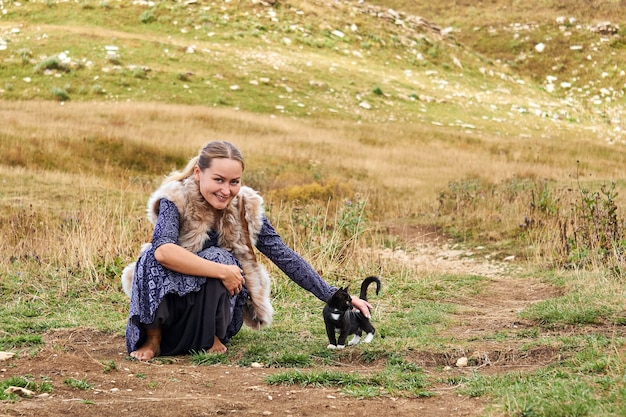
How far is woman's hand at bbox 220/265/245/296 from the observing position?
5.70 meters

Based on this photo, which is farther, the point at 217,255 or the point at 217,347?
the point at 217,347

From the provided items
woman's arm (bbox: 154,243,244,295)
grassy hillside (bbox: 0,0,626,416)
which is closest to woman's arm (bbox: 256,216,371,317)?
grassy hillside (bbox: 0,0,626,416)

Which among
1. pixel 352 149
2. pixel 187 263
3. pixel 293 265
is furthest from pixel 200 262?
→ pixel 352 149

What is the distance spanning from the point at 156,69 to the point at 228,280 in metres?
22.5

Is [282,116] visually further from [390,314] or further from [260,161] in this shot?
[390,314]

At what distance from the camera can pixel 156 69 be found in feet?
89.4

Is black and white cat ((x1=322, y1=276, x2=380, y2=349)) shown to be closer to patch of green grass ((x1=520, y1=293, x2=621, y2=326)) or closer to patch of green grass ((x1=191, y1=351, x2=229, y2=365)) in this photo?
patch of green grass ((x1=191, y1=351, x2=229, y2=365))

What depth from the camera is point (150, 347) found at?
588cm

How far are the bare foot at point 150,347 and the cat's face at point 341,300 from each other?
121 cm

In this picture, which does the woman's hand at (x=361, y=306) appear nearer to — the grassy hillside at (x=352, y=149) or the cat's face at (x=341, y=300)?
the cat's face at (x=341, y=300)

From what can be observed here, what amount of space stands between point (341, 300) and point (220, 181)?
1136 millimetres

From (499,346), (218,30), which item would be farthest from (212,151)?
(218,30)

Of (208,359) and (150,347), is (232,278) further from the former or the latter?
(150,347)

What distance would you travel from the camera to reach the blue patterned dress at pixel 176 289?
571cm
